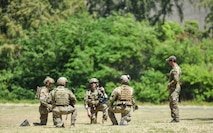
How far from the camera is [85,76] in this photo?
107 ft

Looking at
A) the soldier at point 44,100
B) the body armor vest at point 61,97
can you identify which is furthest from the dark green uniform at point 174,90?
the soldier at point 44,100

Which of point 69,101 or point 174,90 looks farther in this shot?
point 174,90

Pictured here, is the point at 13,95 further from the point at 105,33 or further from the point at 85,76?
the point at 105,33

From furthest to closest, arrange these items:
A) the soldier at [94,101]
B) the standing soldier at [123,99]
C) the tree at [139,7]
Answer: the tree at [139,7]
the soldier at [94,101]
the standing soldier at [123,99]

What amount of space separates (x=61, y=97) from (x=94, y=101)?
2882mm

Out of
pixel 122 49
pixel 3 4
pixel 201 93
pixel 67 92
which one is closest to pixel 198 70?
pixel 201 93

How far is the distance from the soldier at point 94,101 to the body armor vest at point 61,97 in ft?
8.56

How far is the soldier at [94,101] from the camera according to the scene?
51.0 ft

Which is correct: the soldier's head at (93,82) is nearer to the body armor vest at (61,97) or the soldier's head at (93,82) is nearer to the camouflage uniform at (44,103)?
the camouflage uniform at (44,103)

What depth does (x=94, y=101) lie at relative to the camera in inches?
614

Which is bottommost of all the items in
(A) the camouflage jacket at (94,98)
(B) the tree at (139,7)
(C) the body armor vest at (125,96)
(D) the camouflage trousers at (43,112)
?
(D) the camouflage trousers at (43,112)

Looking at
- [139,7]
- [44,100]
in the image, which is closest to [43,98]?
[44,100]

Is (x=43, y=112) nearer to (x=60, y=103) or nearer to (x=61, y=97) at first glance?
(x=60, y=103)

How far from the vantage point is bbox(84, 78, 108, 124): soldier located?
15531 millimetres
